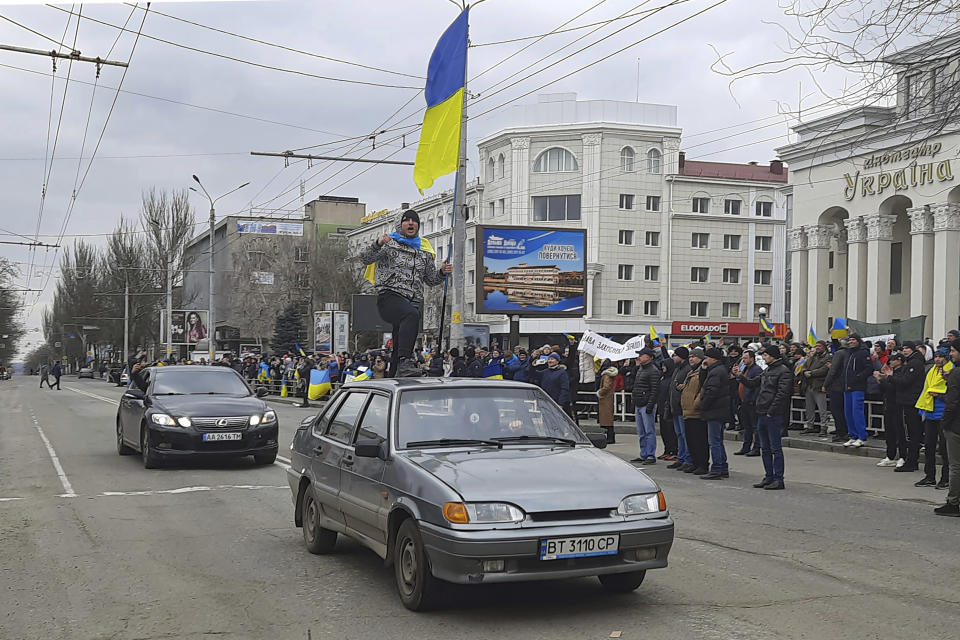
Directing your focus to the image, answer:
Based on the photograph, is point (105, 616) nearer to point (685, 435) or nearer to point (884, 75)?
point (884, 75)

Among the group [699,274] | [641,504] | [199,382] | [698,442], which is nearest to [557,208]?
[699,274]

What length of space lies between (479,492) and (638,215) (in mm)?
61394

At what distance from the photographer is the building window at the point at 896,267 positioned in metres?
41.2

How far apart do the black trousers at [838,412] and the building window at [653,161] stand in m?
49.4

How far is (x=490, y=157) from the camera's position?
223 feet

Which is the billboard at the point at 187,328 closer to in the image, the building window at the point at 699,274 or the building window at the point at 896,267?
the building window at the point at 699,274

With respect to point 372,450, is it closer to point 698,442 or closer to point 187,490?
point 187,490

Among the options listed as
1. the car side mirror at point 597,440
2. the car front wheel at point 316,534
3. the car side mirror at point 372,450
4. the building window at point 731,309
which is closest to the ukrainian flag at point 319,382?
the car front wheel at point 316,534

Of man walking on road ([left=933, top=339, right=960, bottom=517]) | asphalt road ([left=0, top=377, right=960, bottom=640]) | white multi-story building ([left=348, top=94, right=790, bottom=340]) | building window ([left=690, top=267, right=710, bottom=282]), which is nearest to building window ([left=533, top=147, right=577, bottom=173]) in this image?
white multi-story building ([left=348, top=94, right=790, bottom=340])

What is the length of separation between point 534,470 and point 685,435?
8964 millimetres

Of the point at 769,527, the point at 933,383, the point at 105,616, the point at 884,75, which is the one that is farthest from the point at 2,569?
the point at 933,383

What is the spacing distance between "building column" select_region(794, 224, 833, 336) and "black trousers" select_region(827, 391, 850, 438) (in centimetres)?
2668

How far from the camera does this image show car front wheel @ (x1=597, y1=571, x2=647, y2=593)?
6410mm

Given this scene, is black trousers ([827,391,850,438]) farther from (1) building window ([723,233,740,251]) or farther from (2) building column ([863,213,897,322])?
(1) building window ([723,233,740,251])
